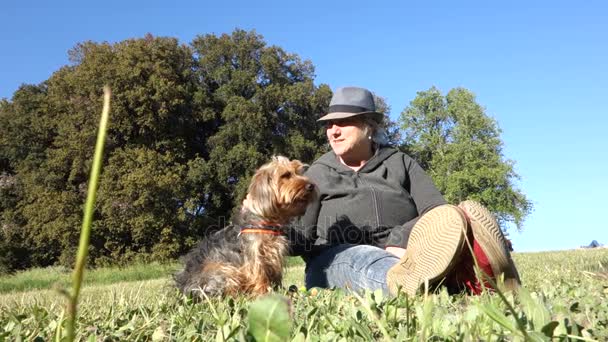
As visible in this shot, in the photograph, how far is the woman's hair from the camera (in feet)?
17.6

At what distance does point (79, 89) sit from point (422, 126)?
22976mm

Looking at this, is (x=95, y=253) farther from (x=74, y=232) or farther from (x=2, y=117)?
(x=2, y=117)

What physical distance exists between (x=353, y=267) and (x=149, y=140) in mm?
26882

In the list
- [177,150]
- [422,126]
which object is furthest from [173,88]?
[422,126]

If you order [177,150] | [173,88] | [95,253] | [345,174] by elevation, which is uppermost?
[173,88]

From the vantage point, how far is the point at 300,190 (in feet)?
16.2

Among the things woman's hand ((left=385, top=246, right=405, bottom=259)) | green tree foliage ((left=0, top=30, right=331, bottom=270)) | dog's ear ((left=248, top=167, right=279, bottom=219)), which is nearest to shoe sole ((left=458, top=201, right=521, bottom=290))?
woman's hand ((left=385, top=246, right=405, bottom=259))

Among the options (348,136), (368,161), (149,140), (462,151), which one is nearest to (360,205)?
(368,161)

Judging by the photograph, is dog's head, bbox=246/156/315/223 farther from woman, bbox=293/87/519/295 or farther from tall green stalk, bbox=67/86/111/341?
tall green stalk, bbox=67/86/111/341

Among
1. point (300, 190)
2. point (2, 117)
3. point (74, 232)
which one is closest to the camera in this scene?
point (300, 190)

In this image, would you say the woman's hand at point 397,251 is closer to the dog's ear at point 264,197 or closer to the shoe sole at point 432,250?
the shoe sole at point 432,250

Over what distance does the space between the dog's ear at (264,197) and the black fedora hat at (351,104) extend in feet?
2.88

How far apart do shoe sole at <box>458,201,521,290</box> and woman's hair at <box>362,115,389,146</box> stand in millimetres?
1852

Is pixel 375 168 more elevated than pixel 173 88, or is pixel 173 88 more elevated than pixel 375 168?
pixel 173 88
